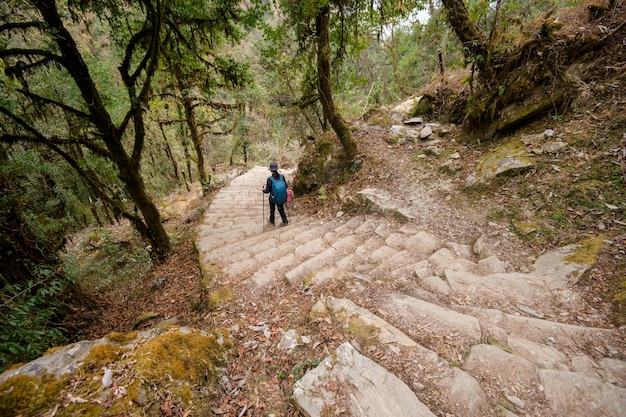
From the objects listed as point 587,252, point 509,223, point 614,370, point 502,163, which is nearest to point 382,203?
point 509,223

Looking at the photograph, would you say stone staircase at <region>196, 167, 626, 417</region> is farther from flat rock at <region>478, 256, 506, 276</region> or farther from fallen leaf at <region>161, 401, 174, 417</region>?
fallen leaf at <region>161, 401, 174, 417</region>

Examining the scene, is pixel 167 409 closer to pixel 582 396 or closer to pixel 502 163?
pixel 582 396

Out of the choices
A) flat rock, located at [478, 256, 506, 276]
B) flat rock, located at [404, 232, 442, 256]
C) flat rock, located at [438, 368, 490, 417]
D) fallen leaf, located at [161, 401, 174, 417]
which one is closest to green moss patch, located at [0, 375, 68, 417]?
fallen leaf, located at [161, 401, 174, 417]

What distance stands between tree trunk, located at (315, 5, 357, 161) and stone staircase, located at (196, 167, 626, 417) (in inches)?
155

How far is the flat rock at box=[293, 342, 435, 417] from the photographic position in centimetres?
184

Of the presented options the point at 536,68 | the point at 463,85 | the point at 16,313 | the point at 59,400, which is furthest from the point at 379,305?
the point at 463,85

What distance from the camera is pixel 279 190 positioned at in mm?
6340

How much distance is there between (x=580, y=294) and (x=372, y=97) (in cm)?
1339

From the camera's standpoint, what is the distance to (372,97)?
14031mm

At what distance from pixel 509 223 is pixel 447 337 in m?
3.01

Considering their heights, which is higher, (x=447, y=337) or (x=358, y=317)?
(x=358, y=317)

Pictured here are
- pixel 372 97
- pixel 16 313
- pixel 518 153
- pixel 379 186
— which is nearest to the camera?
pixel 16 313

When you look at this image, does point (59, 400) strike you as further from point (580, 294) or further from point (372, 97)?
point (372, 97)

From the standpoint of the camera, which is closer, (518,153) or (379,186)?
(518,153)
